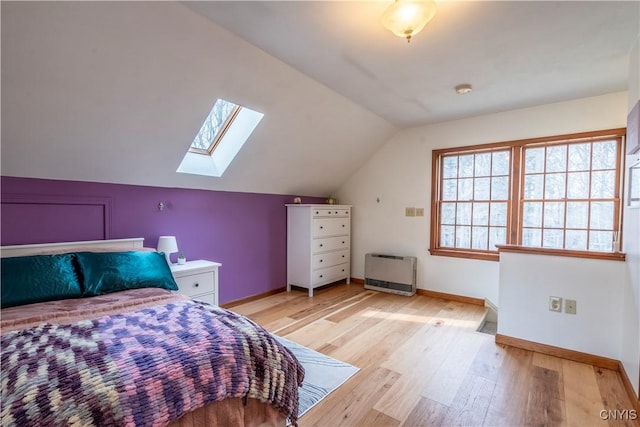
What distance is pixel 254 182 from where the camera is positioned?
377 cm

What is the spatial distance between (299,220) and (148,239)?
1.92 meters

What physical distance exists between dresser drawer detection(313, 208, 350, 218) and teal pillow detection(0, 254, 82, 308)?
107 inches

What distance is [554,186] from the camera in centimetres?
338

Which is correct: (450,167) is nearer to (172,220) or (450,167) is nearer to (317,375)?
(317,375)

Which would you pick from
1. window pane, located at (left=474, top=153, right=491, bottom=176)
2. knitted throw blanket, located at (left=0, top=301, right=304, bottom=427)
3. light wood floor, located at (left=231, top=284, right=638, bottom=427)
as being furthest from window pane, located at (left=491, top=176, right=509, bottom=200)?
knitted throw blanket, located at (left=0, top=301, right=304, bottom=427)

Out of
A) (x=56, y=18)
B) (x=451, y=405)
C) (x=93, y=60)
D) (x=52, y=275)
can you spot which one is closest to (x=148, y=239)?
(x=52, y=275)

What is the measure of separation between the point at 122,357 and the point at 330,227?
3.42 meters

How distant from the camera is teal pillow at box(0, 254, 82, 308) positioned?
1.81 meters

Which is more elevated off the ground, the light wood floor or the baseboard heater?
the baseboard heater

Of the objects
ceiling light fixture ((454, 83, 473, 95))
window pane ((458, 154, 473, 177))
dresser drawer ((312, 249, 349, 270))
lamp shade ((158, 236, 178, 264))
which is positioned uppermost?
ceiling light fixture ((454, 83, 473, 95))

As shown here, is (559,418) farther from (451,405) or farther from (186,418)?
(186,418)

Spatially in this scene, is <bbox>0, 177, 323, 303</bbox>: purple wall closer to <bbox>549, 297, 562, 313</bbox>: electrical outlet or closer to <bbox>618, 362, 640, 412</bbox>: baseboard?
<bbox>549, 297, 562, 313</bbox>: electrical outlet

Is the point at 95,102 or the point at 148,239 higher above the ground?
the point at 95,102

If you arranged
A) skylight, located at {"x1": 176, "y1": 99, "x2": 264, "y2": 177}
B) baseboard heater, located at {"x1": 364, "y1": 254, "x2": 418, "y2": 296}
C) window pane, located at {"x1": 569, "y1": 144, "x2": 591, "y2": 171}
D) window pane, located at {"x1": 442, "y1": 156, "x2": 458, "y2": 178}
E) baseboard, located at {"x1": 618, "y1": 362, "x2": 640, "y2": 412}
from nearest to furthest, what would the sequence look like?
1. baseboard, located at {"x1": 618, "y1": 362, "x2": 640, "y2": 412}
2. skylight, located at {"x1": 176, "y1": 99, "x2": 264, "y2": 177}
3. window pane, located at {"x1": 569, "y1": 144, "x2": 591, "y2": 171}
4. window pane, located at {"x1": 442, "y1": 156, "x2": 458, "y2": 178}
5. baseboard heater, located at {"x1": 364, "y1": 254, "x2": 418, "y2": 296}
